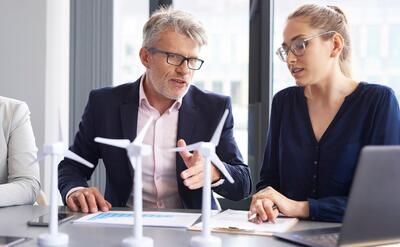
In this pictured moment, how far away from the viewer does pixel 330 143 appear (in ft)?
6.91

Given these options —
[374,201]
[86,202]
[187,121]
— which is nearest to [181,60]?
[187,121]

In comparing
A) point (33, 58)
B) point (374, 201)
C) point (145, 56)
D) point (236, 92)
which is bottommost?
point (374, 201)

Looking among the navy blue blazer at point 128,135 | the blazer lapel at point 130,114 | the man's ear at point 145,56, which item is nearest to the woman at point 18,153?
the navy blue blazer at point 128,135

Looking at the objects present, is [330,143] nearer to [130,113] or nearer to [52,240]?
[130,113]

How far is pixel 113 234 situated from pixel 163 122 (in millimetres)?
938

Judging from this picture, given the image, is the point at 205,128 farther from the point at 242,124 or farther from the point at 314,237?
the point at 242,124

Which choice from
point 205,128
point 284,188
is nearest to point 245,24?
point 205,128

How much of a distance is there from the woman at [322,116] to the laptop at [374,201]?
67cm

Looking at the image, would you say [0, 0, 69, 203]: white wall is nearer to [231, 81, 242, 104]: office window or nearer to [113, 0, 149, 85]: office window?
[113, 0, 149, 85]: office window

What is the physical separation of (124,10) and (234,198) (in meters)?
2.25

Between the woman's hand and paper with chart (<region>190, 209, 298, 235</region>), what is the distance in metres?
0.02

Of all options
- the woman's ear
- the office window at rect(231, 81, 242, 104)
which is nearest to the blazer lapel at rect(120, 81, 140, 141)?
the woman's ear

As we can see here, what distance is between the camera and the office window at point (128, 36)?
13.2 feet

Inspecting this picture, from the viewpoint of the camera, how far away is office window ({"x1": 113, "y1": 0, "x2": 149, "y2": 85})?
4.01 m
